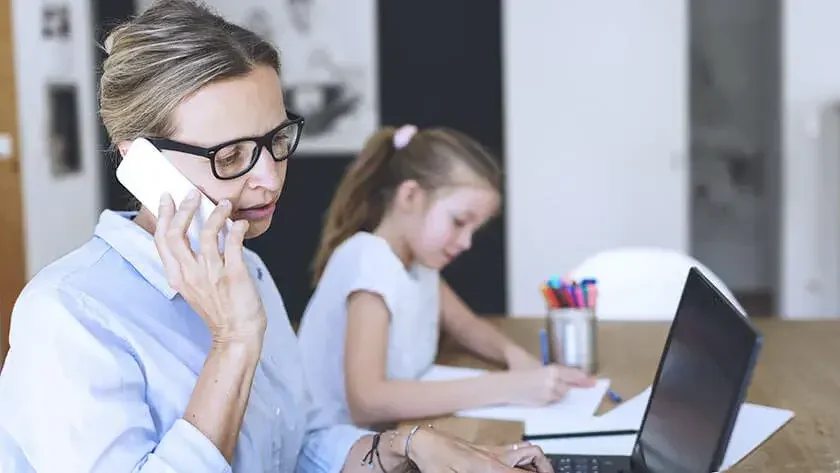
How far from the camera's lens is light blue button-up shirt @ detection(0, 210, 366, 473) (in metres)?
1.05

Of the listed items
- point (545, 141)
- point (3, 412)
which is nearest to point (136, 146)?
point (3, 412)

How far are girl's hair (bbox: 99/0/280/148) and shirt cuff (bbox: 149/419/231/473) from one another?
343mm

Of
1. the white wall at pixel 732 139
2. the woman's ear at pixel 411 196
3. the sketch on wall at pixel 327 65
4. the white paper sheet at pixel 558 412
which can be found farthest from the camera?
the white wall at pixel 732 139

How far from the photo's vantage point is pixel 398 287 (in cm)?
190

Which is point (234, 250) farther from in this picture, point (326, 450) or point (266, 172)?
point (326, 450)

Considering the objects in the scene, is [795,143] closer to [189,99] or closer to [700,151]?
[700,151]

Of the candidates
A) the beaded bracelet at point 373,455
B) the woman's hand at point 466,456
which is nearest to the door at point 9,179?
the beaded bracelet at point 373,455

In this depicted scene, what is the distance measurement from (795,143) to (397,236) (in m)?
2.95

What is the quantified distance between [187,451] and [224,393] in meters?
0.07

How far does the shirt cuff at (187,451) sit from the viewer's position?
1068mm

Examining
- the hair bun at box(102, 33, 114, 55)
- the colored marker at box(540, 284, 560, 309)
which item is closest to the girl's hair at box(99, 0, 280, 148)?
the hair bun at box(102, 33, 114, 55)

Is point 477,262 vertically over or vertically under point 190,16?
under

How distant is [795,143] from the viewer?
4414 mm

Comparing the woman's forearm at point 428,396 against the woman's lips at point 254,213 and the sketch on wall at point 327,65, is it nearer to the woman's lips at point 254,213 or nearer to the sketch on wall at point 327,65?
the woman's lips at point 254,213
